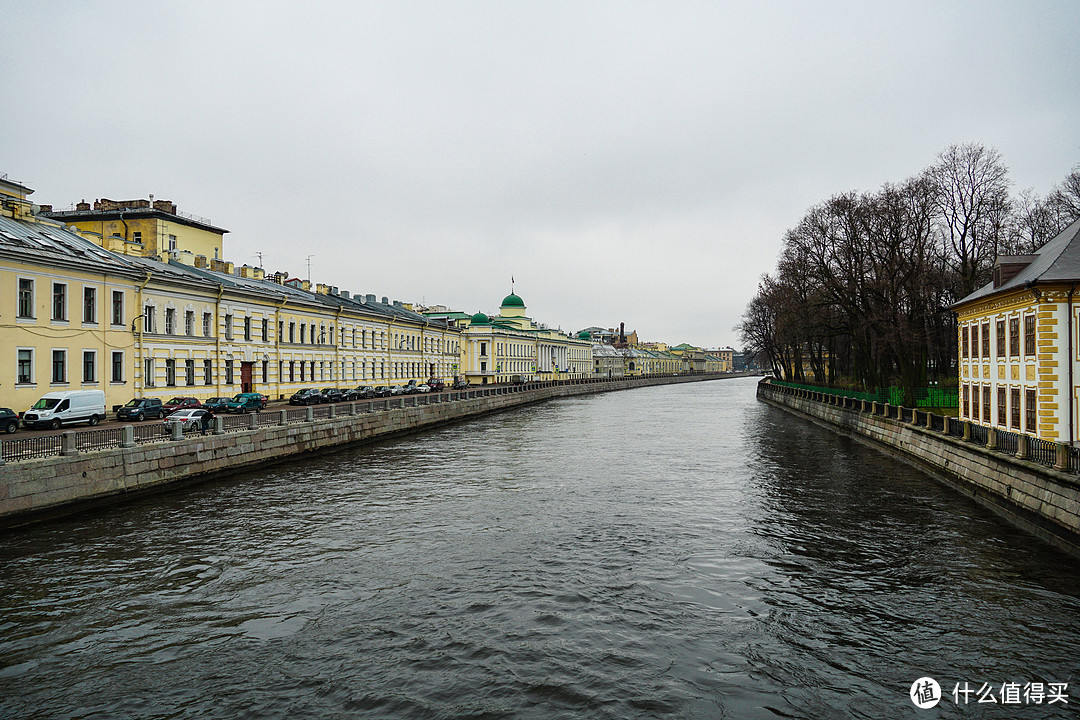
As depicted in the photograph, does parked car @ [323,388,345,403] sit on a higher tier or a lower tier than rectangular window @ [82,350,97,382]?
lower

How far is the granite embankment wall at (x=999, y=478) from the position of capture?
47.6 feet

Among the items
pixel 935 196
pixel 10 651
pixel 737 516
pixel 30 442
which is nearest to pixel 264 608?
pixel 10 651

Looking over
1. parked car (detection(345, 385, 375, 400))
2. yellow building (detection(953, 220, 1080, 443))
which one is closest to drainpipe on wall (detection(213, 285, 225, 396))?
parked car (detection(345, 385, 375, 400))

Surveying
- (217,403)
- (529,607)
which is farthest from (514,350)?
(529,607)

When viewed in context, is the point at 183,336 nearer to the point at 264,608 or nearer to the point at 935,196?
the point at 264,608

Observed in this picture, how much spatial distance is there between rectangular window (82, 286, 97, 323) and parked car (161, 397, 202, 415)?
191 inches

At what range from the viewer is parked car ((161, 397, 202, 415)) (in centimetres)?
3041

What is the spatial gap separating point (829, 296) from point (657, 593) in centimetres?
3738

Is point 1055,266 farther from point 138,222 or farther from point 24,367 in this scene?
point 138,222

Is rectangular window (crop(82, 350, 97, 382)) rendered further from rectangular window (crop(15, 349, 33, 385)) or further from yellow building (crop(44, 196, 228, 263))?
yellow building (crop(44, 196, 228, 263))

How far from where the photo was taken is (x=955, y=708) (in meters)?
8.45

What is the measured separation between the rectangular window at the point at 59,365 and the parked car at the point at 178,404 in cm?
396

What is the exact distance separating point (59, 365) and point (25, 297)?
10.2ft

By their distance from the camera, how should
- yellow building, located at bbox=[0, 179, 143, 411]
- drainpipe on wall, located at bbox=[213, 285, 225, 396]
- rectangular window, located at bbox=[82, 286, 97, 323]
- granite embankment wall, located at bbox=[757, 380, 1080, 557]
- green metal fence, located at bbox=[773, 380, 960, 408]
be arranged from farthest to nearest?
drainpipe on wall, located at bbox=[213, 285, 225, 396]
green metal fence, located at bbox=[773, 380, 960, 408]
rectangular window, located at bbox=[82, 286, 97, 323]
yellow building, located at bbox=[0, 179, 143, 411]
granite embankment wall, located at bbox=[757, 380, 1080, 557]
